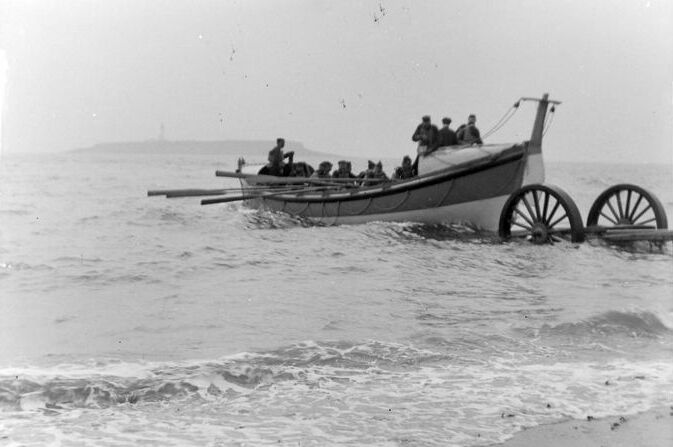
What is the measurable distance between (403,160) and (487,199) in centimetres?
287

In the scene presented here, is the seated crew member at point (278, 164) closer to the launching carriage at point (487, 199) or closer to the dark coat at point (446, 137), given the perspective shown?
the launching carriage at point (487, 199)

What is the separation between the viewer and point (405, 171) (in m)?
19.3

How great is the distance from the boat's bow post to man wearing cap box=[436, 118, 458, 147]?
2192mm

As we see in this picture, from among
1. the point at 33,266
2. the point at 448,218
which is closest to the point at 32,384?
the point at 33,266

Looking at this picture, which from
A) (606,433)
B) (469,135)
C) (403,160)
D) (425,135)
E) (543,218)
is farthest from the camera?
(403,160)

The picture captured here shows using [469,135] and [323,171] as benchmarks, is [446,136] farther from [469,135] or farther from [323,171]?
[323,171]

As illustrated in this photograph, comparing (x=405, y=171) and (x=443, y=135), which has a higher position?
(x=443, y=135)

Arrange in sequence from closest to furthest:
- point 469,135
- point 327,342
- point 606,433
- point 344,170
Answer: point 606,433, point 327,342, point 469,135, point 344,170

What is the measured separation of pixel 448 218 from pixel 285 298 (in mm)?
8212

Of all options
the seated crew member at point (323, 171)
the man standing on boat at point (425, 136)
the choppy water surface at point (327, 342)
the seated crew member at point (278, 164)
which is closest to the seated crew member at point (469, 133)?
the man standing on boat at point (425, 136)

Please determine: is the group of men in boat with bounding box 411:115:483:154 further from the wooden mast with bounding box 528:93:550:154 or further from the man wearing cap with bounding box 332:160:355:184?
the man wearing cap with bounding box 332:160:355:184

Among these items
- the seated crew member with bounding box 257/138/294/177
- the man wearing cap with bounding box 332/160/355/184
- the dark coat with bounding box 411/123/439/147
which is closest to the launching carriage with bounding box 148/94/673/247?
the dark coat with bounding box 411/123/439/147

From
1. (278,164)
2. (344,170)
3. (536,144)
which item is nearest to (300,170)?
(278,164)

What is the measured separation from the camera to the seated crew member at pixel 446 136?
17969mm
